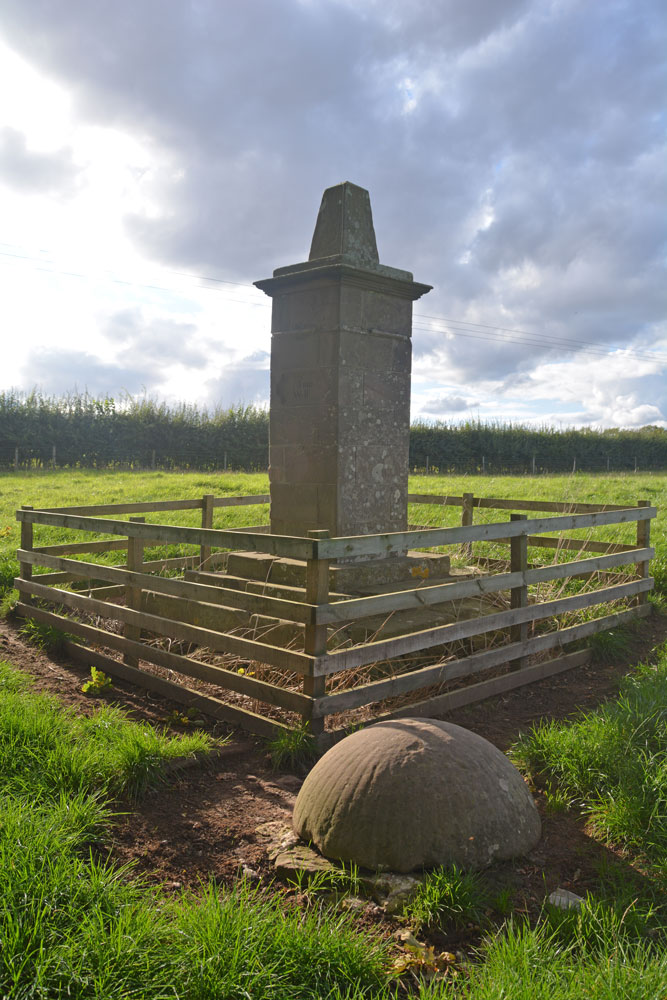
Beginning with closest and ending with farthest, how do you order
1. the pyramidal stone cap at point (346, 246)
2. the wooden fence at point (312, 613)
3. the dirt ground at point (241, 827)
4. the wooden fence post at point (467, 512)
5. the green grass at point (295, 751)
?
1. the dirt ground at point (241, 827)
2. the green grass at point (295, 751)
3. the wooden fence at point (312, 613)
4. the pyramidal stone cap at point (346, 246)
5. the wooden fence post at point (467, 512)

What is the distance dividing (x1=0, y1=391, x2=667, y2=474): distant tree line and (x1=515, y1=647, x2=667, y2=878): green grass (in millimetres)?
24754

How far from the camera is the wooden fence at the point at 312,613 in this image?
466cm

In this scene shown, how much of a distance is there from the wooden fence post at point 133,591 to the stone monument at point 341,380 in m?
1.36

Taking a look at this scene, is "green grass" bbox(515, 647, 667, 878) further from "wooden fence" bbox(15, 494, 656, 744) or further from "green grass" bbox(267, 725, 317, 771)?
"green grass" bbox(267, 725, 317, 771)

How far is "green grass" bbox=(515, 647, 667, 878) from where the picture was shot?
357 centimetres

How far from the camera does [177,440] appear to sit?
101 feet

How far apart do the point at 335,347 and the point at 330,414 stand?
0.59 m

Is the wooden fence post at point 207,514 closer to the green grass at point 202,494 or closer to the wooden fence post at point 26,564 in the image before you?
the green grass at point 202,494

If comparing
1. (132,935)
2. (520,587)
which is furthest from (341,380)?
(132,935)

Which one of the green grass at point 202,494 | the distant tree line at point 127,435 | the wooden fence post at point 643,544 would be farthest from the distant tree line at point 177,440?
the wooden fence post at point 643,544

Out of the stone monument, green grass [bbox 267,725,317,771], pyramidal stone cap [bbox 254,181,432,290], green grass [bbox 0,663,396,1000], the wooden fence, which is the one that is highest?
pyramidal stone cap [bbox 254,181,432,290]

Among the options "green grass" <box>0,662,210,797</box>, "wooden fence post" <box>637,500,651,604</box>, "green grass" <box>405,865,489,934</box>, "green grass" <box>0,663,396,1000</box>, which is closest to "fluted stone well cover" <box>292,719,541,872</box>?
"green grass" <box>405,865,489,934</box>

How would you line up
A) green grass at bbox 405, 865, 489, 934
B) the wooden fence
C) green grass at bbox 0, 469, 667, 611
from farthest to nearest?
1. green grass at bbox 0, 469, 667, 611
2. the wooden fence
3. green grass at bbox 405, 865, 489, 934

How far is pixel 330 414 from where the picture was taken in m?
6.30
